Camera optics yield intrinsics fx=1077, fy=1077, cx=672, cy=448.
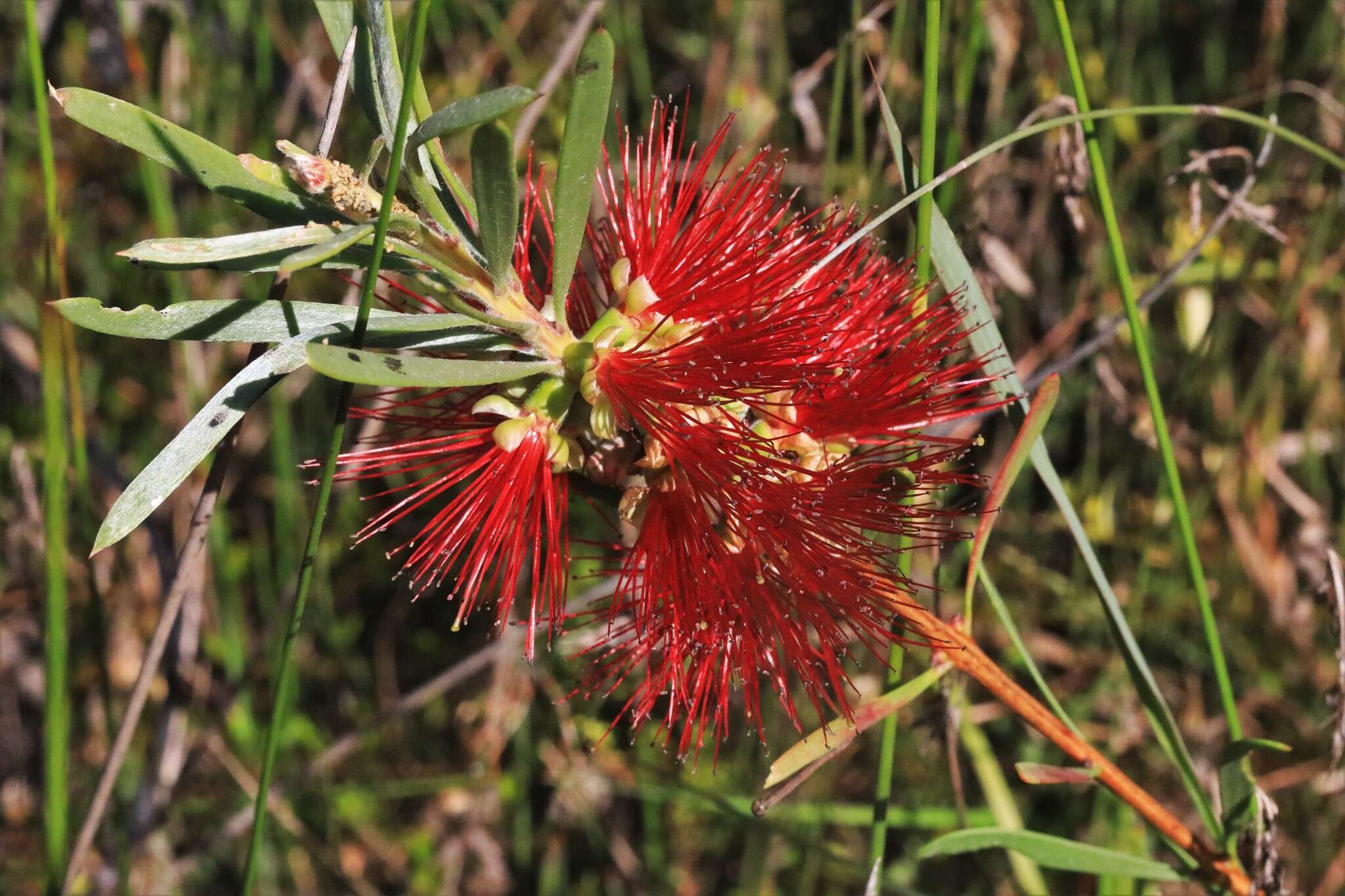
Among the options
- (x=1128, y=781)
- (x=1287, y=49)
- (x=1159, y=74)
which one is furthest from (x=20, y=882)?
(x=1287, y=49)

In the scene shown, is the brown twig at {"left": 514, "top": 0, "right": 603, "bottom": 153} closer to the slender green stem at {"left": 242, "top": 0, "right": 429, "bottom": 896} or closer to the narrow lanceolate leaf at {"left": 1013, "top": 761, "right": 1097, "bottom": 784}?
the slender green stem at {"left": 242, "top": 0, "right": 429, "bottom": 896}

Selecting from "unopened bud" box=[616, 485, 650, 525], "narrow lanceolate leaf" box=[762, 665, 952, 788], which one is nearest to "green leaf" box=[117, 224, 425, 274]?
"unopened bud" box=[616, 485, 650, 525]

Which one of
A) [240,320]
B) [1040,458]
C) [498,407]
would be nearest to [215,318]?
[240,320]

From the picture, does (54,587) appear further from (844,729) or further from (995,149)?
(995,149)

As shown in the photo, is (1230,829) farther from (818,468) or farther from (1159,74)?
(1159,74)

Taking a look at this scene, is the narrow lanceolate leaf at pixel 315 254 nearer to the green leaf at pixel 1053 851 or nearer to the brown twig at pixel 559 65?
the green leaf at pixel 1053 851

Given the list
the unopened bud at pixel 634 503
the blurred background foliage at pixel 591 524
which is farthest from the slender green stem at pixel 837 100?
the unopened bud at pixel 634 503
